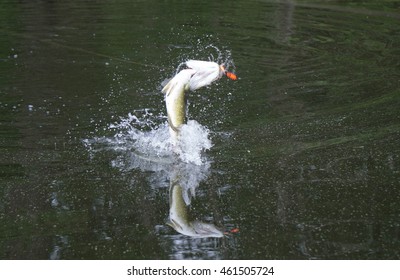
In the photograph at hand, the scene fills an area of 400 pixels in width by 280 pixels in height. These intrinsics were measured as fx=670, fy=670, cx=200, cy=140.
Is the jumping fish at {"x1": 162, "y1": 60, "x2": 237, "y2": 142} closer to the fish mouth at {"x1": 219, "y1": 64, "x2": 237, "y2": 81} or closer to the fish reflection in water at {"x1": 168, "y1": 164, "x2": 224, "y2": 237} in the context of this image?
the fish mouth at {"x1": 219, "y1": 64, "x2": 237, "y2": 81}

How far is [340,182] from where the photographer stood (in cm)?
542

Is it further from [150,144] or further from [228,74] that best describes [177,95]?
[150,144]

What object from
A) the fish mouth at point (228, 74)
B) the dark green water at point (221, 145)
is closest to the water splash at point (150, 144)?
the dark green water at point (221, 145)

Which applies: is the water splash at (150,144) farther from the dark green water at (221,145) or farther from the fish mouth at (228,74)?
the fish mouth at (228,74)

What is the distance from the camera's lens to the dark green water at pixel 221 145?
461 centimetres

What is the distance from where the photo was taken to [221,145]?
6.16 m

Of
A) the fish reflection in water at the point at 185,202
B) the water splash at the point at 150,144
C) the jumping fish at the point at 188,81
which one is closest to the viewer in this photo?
the fish reflection in water at the point at 185,202

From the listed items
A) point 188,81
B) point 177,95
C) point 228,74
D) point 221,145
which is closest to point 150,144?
point 221,145

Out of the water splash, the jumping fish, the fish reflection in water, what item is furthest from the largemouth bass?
the fish reflection in water

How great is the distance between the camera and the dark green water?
15.1ft

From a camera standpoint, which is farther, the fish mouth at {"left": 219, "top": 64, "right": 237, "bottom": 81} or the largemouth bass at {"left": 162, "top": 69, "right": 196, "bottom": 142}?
the largemouth bass at {"left": 162, "top": 69, "right": 196, "bottom": 142}
